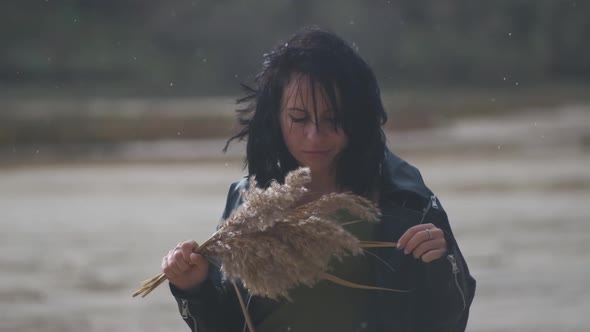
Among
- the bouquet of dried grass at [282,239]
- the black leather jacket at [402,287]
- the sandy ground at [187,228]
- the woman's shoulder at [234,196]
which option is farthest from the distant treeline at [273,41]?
the bouquet of dried grass at [282,239]

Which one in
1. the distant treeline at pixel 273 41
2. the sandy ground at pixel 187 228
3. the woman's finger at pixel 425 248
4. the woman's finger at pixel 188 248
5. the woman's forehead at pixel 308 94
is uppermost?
the distant treeline at pixel 273 41

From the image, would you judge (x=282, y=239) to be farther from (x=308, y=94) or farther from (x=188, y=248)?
(x=308, y=94)

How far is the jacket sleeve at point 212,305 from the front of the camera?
255 centimetres

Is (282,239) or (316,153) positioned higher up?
(316,153)

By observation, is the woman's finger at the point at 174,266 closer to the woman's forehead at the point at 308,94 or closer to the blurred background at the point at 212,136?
the woman's forehead at the point at 308,94

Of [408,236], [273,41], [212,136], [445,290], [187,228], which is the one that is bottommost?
[445,290]

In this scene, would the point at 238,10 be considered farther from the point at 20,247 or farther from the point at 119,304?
the point at 119,304

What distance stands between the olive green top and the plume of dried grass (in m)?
0.22

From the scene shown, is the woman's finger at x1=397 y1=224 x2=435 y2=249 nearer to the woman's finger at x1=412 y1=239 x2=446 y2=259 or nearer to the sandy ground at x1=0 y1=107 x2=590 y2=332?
the woman's finger at x1=412 y1=239 x2=446 y2=259

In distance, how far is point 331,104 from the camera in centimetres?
262

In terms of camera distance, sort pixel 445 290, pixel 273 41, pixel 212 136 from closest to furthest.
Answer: pixel 445 290 < pixel 212 136 < pixel 273 41

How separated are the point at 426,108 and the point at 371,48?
6.84m

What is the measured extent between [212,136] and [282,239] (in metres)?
18.7

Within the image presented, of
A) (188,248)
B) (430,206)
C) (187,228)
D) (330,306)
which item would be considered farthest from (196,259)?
(187,228)
